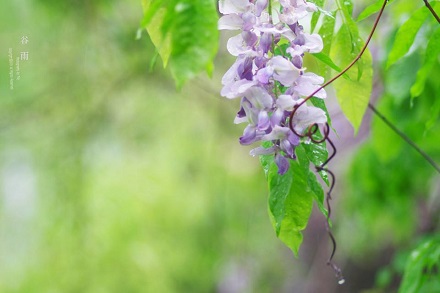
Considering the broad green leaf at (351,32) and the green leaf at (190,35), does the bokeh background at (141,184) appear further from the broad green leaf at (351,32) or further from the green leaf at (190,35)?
the green leaf at (190,35)

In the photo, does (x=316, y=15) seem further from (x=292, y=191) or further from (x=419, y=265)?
(x=419, y=265)

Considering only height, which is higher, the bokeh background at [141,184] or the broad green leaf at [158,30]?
the broad green leaf at [158,30]

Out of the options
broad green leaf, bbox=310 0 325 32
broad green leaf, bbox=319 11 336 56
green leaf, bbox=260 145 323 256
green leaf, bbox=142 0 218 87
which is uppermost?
green leaf, bbox=142 0 218 87

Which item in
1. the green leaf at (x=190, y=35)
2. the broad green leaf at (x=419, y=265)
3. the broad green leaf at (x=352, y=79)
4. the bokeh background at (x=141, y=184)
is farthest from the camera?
the bokeh background at (x=141, y=184)

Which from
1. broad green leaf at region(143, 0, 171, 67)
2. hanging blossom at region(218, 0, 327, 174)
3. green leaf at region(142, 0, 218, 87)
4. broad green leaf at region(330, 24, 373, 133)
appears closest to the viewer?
green leaf at region(142, 0, 218, 87)

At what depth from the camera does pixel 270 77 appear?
70 cm

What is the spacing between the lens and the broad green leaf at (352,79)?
0.93m

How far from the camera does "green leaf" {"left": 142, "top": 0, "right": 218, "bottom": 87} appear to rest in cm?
58

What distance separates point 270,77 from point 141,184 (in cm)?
356

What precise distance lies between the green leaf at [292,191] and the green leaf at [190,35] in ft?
0.72

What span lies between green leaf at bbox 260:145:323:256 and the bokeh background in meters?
1.45

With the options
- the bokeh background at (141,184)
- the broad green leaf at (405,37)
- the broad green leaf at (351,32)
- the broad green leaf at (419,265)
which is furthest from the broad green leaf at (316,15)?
the bokeh background at (141,184)

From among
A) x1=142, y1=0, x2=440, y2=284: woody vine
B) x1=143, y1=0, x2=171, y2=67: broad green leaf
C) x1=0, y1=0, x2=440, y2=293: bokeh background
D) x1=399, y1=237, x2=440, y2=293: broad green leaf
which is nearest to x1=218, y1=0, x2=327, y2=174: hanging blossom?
x1=142, y1=0, x2=440, y2=284: woody vine

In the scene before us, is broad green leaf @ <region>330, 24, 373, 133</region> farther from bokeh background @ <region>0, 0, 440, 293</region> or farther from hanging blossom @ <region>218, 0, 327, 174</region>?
bokeh background @ <region>0, 0, 440, 293</region>
